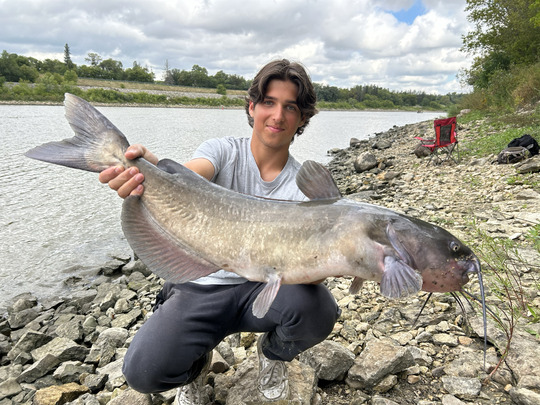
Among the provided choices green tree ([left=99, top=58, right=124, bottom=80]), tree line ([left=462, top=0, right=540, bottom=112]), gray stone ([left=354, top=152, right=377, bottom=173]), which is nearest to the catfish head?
gray stone ([left=354, top=152, right=377, bottom=173])

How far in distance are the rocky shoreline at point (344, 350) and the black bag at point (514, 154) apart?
2.68 meters

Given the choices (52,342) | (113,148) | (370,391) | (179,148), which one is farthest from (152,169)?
(179,148)

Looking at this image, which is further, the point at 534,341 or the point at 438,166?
the point at 438,166

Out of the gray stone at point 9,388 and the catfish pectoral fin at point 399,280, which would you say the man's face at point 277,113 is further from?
the gray stone at point 9,388

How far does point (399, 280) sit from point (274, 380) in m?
1.22

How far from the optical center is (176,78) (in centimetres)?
9194

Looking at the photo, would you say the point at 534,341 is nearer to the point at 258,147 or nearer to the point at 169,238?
the point at 258,147

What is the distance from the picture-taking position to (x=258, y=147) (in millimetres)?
2645

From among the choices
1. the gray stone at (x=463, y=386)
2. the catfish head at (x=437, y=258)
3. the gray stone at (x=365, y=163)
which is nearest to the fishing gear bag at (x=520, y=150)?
the gray stone at (x=365, y=163)

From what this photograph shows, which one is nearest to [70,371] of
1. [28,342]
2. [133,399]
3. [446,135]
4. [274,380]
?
[28,342]

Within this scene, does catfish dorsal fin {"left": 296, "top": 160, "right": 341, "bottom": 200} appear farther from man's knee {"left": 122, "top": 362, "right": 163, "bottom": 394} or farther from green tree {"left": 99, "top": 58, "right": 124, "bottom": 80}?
green tree {"left": 99, "top": 58, "right": 124, "bottom": 80}

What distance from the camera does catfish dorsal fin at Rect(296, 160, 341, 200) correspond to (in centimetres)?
195

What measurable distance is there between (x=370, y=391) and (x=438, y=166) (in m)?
9.68

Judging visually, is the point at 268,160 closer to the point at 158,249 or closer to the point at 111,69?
the point at 158,249
